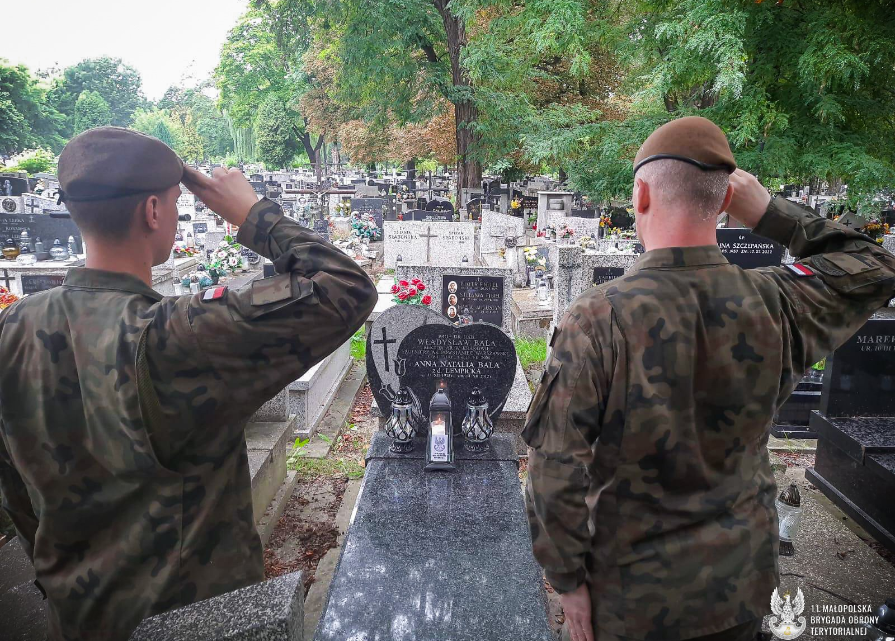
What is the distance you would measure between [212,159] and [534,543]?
249ft

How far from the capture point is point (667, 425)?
6.18ft

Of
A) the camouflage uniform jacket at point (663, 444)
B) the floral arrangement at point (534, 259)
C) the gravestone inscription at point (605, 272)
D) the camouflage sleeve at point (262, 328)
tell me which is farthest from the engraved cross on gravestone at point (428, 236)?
the camouflage sleeve at point (262, 328)

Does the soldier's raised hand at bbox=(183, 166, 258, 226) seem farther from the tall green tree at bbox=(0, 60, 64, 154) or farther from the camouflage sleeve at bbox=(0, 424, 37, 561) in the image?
the tall green tree at bbox=(0, 60, 64, 154)

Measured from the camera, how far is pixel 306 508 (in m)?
4.81

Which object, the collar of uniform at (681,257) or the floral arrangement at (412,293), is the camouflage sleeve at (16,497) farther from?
the floral arrangement at (412,293)

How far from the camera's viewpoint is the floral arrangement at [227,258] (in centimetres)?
1112

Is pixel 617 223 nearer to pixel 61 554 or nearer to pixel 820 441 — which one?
Result: pixel 820 441

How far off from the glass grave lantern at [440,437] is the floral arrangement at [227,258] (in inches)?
307

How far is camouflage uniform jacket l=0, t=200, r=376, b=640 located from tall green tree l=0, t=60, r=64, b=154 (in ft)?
144

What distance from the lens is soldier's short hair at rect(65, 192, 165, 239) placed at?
171cm

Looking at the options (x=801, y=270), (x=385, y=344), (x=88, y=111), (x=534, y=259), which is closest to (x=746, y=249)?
(x=534, y=259)

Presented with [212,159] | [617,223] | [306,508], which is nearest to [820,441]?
[306,508]

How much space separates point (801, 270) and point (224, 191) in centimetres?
195

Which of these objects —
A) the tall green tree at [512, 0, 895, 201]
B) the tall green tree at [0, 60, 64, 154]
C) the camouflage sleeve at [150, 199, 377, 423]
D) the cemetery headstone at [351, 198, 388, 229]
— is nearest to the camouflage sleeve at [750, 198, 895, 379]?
the camouflage sleeve at [150, 199, 377, 423]
